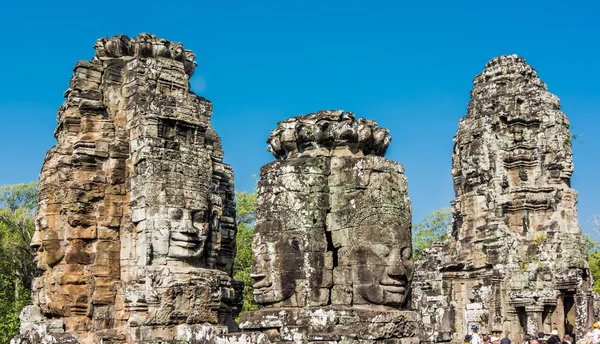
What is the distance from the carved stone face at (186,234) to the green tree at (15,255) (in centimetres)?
1497

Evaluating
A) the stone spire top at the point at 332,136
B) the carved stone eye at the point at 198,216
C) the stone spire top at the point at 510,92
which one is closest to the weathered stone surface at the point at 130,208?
the carved stone eye at the point at 198,216

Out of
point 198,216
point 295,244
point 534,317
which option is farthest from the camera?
point 534,317

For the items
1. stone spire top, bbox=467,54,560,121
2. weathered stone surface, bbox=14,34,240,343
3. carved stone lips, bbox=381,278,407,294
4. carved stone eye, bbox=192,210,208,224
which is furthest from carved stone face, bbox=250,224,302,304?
stone spire top, bbox=467,54,560,121

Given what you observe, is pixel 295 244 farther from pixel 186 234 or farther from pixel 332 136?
pixel 186 234

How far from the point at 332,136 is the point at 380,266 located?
60.7 inches

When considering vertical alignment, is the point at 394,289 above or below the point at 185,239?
below

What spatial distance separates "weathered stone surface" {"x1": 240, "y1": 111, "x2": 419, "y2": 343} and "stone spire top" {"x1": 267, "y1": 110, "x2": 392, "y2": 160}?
0.04 ft

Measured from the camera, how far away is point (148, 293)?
40.7 feet

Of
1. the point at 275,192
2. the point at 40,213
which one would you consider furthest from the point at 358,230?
the point at 40,213

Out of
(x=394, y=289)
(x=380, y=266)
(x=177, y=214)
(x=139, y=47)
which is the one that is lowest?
(x=394, y=289)

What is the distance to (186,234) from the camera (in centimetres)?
1291

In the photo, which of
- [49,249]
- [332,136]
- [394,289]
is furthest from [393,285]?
[49,249]

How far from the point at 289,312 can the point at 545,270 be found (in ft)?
43.3

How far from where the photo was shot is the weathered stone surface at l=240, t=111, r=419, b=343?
27.5 ft
